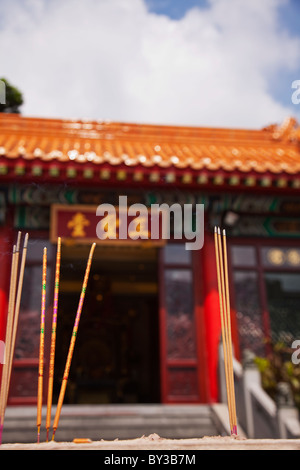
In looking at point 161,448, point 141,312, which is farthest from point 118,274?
point 161,448

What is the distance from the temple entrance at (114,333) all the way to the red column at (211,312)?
144 centimetres

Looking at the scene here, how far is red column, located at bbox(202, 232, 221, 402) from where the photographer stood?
5266 millimetres

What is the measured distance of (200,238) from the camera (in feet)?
18.0

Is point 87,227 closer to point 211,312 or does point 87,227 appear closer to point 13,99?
point 211,312

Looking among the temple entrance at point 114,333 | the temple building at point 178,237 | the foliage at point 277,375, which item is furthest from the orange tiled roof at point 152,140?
the foliage at point 277,375

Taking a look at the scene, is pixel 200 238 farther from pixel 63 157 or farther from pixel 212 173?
pixel 63 157

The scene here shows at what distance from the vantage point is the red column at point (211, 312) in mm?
5266

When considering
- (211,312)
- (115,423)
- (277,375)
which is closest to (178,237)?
(211,312)

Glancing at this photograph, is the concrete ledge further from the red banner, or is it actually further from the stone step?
the red banner

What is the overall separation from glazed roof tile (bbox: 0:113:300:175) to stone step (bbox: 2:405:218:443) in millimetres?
3521

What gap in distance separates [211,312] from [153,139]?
4042mm

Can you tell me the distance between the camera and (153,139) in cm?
822

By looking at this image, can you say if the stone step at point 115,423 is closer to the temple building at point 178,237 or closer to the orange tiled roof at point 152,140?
the temple building at point 178,237
